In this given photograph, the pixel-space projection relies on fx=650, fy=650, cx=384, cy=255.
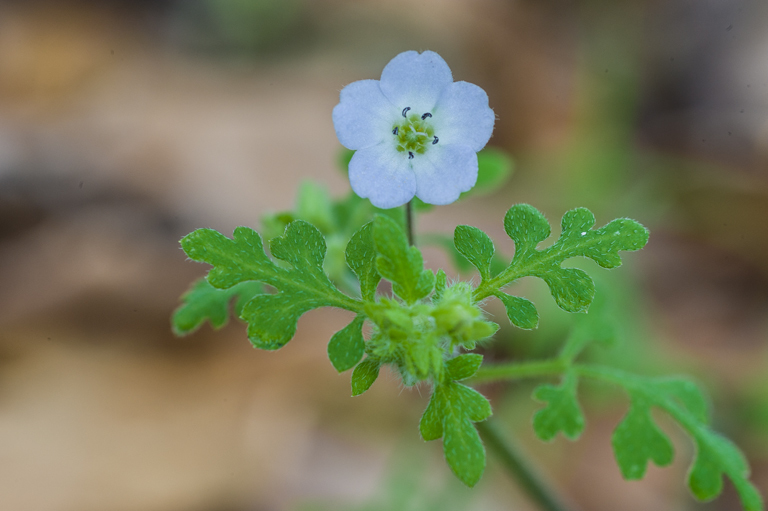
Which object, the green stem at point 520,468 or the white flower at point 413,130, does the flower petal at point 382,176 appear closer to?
the white flower at point 413,130

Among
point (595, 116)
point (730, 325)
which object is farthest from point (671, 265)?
point (595, 116)

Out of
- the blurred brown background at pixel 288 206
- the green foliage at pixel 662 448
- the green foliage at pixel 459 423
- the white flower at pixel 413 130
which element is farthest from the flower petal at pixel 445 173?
the blurred brown background at pixel 288 206

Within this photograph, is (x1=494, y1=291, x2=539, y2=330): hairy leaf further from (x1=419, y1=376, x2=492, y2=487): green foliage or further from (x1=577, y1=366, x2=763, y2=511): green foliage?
(x1=577, y1=366, x2=763, y2=511): green foliage

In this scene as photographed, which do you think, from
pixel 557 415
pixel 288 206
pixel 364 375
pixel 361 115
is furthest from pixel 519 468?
pixel 288 206

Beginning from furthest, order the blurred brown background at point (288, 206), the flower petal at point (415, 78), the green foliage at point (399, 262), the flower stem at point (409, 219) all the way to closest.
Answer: the blurred brown background at point (288, 206), the flower stem at point (409, 219), the flower petal at point (415, 78), the green foliage at point (399, 262)

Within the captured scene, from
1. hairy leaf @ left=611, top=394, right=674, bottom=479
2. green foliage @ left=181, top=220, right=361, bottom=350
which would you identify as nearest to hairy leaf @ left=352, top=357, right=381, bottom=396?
green foliage @ left=181, top=220, right=361, bottom=350

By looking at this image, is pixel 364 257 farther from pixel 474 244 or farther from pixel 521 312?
pixel 521 312

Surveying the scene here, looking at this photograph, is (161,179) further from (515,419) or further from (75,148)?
(515,419)
